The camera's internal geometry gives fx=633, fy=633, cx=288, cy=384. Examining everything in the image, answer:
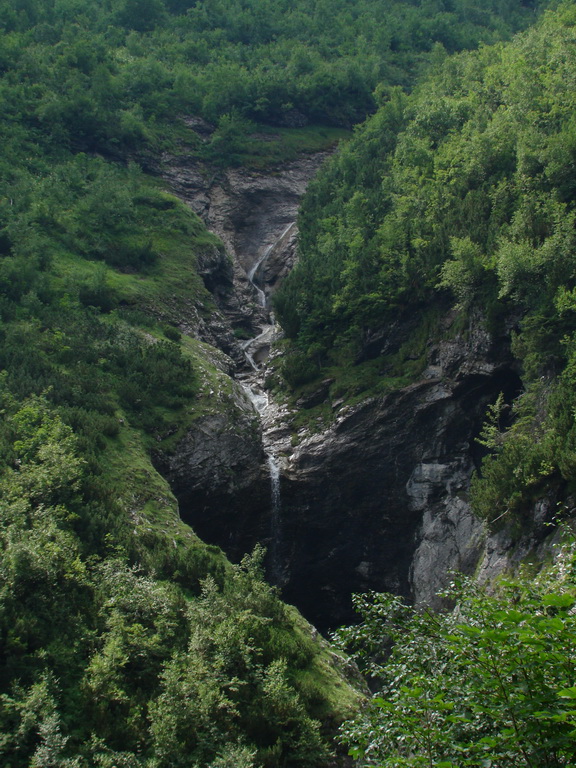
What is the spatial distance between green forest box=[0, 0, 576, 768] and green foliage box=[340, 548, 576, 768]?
2.2 inches

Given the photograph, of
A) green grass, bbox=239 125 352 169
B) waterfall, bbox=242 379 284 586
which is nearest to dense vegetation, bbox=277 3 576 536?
waterfall, bbox=242 379 284 586

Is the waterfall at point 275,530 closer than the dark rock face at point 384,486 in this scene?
No

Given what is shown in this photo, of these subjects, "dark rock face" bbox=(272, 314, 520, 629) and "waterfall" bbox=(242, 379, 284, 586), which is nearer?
"dark rock face" bbox=(272, 314, 520, 629)

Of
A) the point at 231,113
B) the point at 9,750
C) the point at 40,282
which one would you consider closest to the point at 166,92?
the point at 231,113

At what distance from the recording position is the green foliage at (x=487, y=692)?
7340 millimetres

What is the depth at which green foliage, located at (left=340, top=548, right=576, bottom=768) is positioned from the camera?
7.34 meters

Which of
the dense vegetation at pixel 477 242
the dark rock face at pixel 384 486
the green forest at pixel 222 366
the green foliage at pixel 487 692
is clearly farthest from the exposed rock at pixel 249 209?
the green foliage at pixel 487 692

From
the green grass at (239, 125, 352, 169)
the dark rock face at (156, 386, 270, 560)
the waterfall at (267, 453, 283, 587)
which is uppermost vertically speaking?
the green grass at (239, 125, 352, 169)

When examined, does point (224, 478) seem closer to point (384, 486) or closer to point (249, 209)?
point (384, 486)

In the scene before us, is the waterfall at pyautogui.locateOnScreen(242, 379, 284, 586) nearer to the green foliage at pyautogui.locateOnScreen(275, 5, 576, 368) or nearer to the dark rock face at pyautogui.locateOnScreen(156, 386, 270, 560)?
the dark rock face at pyautogui.locateOnScreen(156, 386, 270, 560)

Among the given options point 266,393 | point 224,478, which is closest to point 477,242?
point 266,393

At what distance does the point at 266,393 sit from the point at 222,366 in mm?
3585

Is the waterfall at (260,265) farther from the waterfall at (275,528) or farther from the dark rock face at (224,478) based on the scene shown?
the waterfall at (275,528)

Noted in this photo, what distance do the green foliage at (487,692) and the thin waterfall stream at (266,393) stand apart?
24.6 meters
